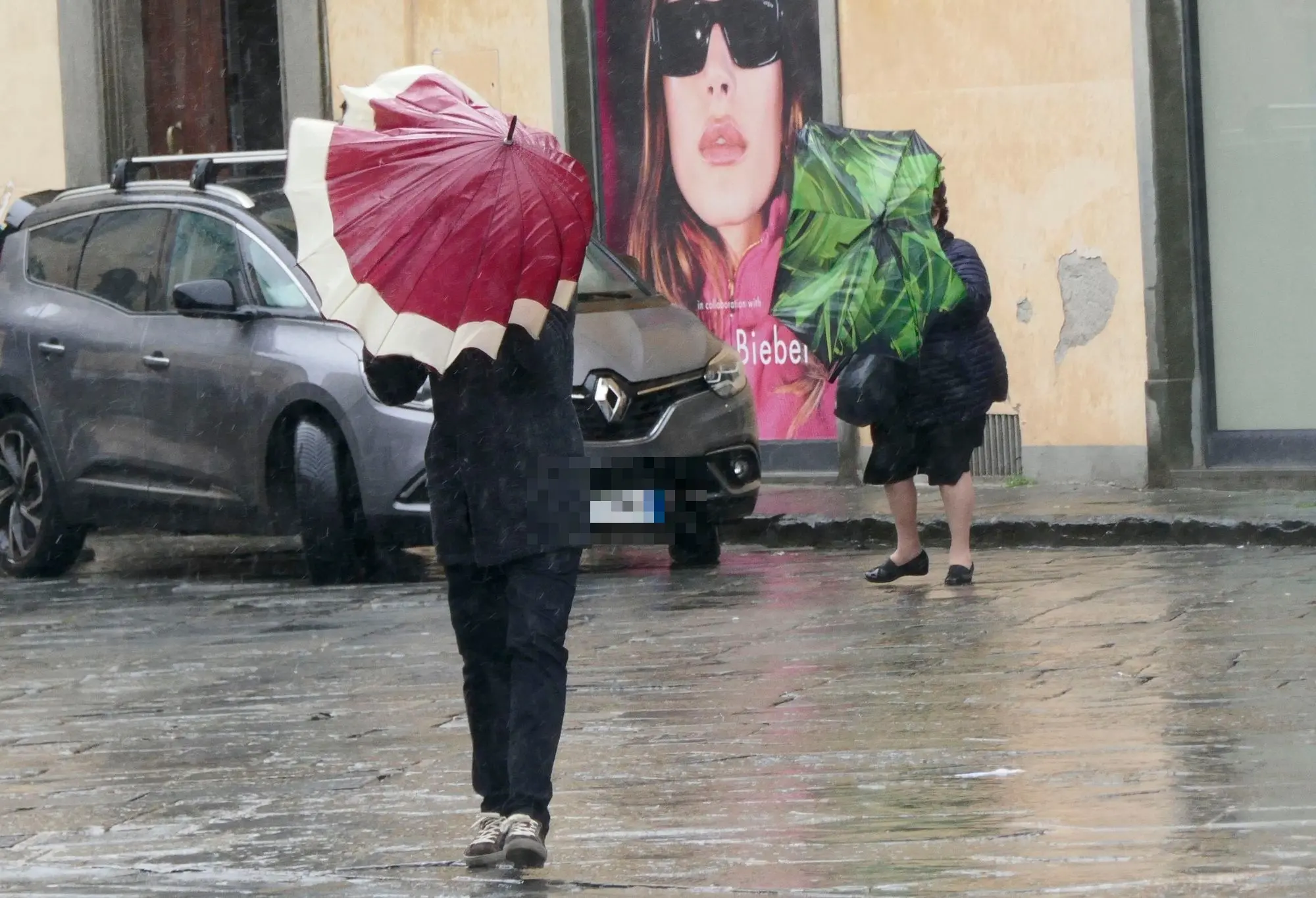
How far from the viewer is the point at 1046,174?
14.8m

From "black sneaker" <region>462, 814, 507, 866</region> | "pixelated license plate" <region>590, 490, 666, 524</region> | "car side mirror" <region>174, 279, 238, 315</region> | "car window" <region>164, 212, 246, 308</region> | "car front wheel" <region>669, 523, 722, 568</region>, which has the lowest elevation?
"black sneaker" <region>462, 814, 507, 866</region>

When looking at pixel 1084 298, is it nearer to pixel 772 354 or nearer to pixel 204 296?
pixel 772 354

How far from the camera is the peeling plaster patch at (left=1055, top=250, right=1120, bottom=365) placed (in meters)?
14.7

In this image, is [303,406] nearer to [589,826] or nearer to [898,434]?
[898,434]

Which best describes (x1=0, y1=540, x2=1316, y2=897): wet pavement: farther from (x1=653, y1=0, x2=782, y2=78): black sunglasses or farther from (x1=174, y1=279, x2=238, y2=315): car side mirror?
(x1=653, y1=0, x2=782, y2=78): black sunglasses

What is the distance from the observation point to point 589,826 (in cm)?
589

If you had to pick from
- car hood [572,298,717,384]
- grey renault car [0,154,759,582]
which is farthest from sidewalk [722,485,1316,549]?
car hood [572,298,717,384]

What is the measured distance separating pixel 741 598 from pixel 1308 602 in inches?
93.4

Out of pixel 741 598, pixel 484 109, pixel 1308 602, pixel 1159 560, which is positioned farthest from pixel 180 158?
pixel 484 109

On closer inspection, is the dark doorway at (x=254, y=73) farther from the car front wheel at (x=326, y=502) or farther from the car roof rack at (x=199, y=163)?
the car front wheel at (x=326, y=502)

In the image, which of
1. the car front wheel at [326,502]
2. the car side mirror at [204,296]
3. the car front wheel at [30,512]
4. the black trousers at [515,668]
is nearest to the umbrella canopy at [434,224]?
the black trousers at [515,668]

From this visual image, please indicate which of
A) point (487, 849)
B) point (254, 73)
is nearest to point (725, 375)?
point (487, 849)

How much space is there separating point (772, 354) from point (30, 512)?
4.98 m

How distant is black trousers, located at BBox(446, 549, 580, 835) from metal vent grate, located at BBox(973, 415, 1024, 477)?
379 inches
